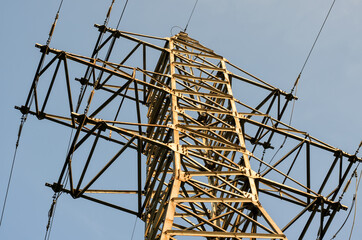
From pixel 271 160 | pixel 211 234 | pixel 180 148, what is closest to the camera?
pixel 211 234

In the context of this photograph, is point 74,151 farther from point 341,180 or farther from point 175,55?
point 341,180

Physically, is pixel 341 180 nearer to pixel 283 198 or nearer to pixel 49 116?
pixel 283 198

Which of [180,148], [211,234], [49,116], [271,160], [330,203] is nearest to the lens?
[211,234]

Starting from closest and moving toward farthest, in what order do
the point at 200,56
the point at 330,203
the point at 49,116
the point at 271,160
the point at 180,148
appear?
1. the point at 180,148
2. the point at 330,203
3. the point at 49,116
4. the point at 271,160
5. the point at 200,56

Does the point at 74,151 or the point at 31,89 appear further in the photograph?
the point at 31,89

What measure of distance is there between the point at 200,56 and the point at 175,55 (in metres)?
1.49

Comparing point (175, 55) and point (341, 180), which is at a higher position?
point (175, 55)

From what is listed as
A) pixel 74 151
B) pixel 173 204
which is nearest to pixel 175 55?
pixel 74 151

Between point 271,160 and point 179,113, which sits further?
point 271,160

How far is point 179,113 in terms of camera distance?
16984mm

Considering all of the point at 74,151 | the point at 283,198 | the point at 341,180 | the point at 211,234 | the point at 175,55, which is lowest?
the point at 211,234

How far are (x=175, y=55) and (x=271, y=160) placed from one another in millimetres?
5201

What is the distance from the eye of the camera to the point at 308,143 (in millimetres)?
18734

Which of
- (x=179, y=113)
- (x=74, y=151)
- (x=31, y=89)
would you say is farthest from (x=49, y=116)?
(x=179, y=113)
